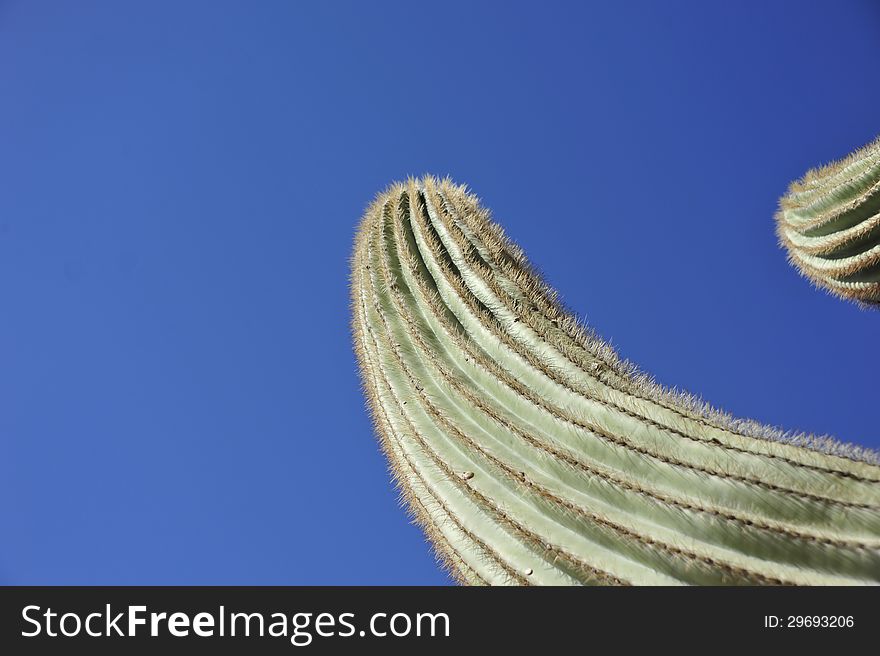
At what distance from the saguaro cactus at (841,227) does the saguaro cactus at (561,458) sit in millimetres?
2490

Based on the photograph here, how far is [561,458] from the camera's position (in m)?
2.36

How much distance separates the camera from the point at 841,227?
4.84m

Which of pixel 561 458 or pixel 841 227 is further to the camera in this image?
pixel 841 227

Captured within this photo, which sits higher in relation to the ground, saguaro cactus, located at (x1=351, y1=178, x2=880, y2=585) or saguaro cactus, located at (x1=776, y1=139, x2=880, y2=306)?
saguaro cactus, located at (x1=776, y1=139, x2=880, y2=306)

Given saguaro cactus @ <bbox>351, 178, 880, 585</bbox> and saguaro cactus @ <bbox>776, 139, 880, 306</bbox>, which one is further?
saguaro cactus @ <bbox>776, 139, 880, 306</bbox>

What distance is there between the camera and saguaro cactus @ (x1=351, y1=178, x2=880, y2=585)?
202 centimetres

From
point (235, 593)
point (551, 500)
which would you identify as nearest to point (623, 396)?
point (551, 500)

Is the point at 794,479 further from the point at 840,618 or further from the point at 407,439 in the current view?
the point at 407,439

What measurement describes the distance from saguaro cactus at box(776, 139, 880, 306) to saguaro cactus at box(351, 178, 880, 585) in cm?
249

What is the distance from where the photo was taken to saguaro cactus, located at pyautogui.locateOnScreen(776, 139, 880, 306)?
451cm

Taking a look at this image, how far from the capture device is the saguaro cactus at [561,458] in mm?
2021

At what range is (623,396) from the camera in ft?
8.11

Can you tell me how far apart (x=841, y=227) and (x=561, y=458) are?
3490 millimetres

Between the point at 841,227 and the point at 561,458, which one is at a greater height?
the point at 841,227
